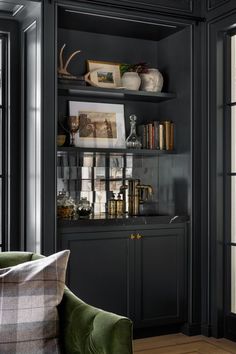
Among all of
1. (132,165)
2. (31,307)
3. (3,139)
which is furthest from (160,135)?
(31,307)

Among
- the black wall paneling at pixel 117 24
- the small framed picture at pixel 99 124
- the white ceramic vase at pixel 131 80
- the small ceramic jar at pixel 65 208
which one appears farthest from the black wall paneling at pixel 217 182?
the small ceramic jar at pixel 65 208

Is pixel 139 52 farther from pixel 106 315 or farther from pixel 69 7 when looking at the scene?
pixel 106 315

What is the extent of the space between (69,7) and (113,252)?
1742 mm

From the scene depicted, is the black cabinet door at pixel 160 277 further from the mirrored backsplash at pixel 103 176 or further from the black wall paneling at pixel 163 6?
the black wall paneling at pixel 163 6

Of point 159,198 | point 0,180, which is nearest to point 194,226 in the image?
point 159,198

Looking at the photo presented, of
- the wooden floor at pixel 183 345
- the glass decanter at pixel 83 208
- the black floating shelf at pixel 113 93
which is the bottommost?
the wooden floor at pixel 183 345

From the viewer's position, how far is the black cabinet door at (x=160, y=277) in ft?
12.8

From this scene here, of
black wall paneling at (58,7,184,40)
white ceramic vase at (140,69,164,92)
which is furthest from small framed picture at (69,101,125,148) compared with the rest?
black wall paneling at (58,7,184,40)

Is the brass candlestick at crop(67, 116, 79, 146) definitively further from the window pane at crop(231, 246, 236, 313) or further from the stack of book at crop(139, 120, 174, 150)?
the window pane at crop(231, 246, 236, 313)

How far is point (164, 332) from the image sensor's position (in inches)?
159

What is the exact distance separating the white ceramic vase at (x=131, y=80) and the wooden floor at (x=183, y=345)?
1.92 metres

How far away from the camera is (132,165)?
436 centimetres

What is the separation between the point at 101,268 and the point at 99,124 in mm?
1120

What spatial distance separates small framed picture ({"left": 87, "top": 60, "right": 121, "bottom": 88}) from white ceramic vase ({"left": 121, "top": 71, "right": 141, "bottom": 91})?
4.0 inches
